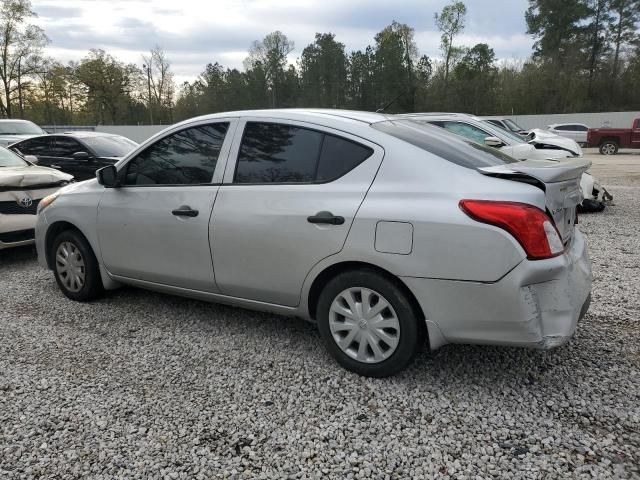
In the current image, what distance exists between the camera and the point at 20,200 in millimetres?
5844

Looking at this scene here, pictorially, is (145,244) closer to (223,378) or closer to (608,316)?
(223,378)

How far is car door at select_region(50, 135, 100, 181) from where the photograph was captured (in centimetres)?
914

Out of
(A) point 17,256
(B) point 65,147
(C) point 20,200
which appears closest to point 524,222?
(C) point 20,200

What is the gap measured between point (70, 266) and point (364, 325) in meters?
2.93

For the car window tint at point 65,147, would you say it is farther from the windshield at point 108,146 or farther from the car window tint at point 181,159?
the car window tint at point 181,159

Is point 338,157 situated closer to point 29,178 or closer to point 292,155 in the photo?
point 292,155

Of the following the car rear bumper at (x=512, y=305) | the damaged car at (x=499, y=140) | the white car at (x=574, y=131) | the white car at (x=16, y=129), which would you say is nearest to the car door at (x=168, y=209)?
the car rear bumper at (x=512, y=305)

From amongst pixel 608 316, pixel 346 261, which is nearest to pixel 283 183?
pixel 346 261

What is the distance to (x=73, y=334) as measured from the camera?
149 inches

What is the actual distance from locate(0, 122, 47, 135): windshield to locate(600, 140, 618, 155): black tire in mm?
25847

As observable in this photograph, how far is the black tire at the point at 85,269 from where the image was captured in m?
4.31

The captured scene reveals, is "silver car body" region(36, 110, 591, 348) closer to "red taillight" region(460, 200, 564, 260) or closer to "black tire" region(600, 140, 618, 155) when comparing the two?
"red taillight" region(460, 200, 564, 260)

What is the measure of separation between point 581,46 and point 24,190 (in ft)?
175

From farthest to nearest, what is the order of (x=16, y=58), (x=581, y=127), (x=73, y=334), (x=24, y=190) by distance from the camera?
(x=16, y=58)
(x=581, y=127)
(x=24, y=190)
(x=73, y=334)
